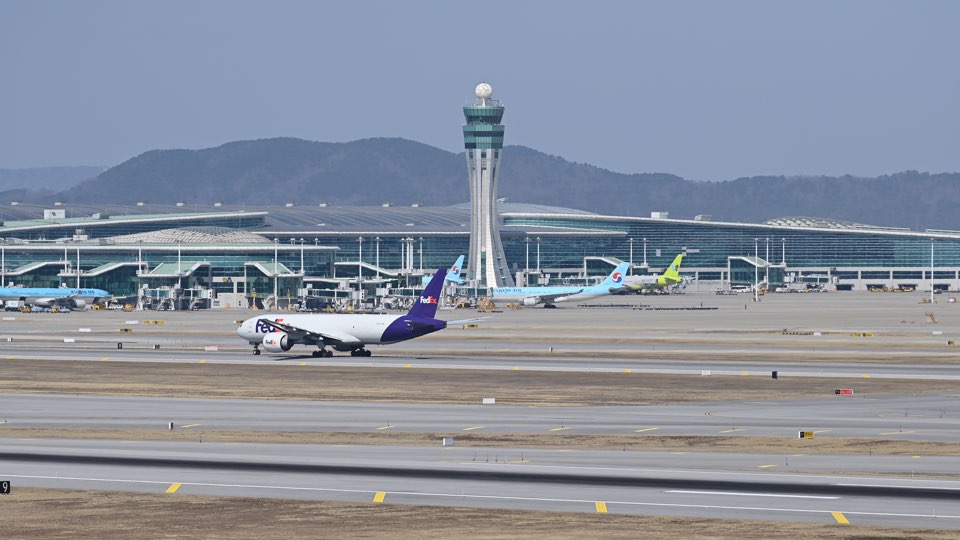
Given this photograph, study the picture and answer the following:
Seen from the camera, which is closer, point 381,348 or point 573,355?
point 573,355

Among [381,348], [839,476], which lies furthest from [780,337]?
[839,476]

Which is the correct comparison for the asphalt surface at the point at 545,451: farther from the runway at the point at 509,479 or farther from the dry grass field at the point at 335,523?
the dry grass field at the point at 335,523

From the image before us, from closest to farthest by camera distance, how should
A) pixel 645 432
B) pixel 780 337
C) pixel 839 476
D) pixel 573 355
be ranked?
pixel 839 476 < pixel 645 432 < pixel 573 355 < pixel 780 337

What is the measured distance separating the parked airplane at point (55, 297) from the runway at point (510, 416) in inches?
4886

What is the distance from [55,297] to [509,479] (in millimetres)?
156753

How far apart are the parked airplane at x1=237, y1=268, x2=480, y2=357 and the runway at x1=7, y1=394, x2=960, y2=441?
82.2 feet

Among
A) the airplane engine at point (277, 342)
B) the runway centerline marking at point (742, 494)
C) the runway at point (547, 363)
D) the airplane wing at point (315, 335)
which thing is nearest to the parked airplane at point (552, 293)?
the runway at point (547, 363)

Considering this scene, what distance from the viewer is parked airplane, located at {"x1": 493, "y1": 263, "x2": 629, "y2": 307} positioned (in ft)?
615

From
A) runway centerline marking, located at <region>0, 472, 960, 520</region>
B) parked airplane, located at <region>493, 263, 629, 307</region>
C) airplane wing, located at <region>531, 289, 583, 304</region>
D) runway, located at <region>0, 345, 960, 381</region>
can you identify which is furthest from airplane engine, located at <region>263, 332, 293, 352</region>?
airplane wing, located at <region>531, 289, 583, 304</region>

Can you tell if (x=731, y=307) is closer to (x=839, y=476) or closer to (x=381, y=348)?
(x=381, y=348)

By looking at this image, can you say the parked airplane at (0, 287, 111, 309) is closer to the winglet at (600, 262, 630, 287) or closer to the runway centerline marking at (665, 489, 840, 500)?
the winglet at (600, 262, 630, 287)

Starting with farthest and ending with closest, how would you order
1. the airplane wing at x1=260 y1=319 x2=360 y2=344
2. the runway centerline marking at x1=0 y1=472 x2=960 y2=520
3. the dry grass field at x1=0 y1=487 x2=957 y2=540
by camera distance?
the airplane wing at x1=260 y1=319 x2=360 y2=344 < the runway centerline marking at x1=0 y1=472 x2=960 y2=520 < the dry grass field at x1=0 y1=487 x2=957 y2=540

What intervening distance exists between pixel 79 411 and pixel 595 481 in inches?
971

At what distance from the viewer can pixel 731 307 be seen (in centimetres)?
18725
